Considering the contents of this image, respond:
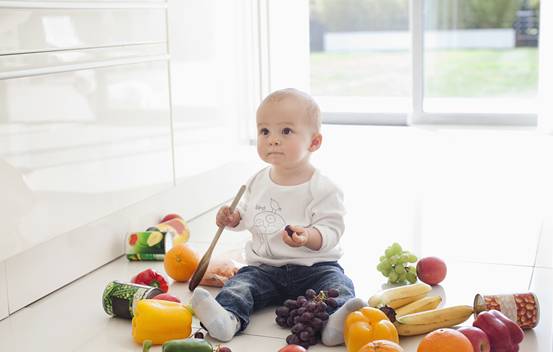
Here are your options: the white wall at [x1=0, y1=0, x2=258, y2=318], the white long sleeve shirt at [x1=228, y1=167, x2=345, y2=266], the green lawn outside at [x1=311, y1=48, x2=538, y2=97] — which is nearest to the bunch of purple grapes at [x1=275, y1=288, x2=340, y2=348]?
the white long sleeve shirt at [x1=228, y1=167, x2=345, y2=266]

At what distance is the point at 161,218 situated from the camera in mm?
3244

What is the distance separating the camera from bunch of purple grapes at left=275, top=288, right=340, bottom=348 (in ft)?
6.93

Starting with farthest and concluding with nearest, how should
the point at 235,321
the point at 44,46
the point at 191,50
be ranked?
the point at 191,50, the point at 44,46, the point at 235,321

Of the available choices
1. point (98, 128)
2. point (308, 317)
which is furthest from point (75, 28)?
point (308, 317)

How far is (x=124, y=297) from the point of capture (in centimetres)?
231

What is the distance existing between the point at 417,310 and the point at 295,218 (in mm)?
437

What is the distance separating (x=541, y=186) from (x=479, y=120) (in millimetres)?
1630

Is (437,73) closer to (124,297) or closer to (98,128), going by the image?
(98,128)

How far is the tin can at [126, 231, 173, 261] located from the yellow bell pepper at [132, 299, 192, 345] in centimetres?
71

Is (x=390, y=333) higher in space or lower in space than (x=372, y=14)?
lower

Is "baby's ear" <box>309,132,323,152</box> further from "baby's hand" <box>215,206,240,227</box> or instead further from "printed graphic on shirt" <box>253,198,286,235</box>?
"baby's hand" <box>215,206,240,227</box>

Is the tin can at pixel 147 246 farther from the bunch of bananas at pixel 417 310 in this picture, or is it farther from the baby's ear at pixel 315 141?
the bunch of bananas at pixel 417 310

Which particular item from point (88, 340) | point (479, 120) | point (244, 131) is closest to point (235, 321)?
point (88, 340)

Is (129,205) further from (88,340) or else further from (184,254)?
(88,340)
